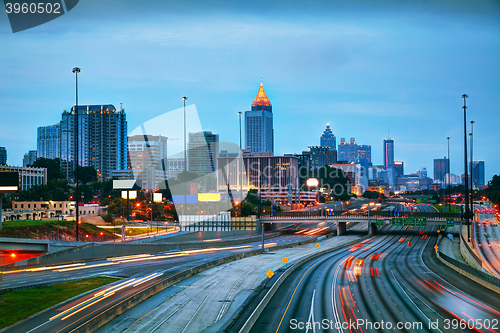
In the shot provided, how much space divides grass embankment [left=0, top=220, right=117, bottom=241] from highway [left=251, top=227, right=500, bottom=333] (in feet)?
125

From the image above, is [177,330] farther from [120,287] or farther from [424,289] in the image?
[424,289]

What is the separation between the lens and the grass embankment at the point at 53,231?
189 ft

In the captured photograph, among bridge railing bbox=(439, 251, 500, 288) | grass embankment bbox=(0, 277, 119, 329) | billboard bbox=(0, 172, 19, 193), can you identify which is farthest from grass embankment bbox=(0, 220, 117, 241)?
bridge railing bbox=(439, 251, 500, 288)

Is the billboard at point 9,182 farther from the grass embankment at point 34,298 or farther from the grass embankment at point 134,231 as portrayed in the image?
the grass embankment at point 34,298

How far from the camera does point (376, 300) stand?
32.1 m

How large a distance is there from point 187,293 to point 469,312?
22.0 m

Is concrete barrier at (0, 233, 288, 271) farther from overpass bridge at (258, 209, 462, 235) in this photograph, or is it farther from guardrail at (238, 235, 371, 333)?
overpass bridge at (258, 209, 462, 235)

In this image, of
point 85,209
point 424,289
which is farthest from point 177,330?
point 85,209

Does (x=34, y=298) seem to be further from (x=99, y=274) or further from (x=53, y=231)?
(x=53, y=231)

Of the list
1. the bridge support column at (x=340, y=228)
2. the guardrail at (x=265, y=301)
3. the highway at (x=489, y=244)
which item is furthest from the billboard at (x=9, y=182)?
the bridge support column at (x=340, y=228)

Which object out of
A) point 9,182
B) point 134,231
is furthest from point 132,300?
point 134,231

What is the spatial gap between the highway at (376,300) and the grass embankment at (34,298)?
16.2 metres

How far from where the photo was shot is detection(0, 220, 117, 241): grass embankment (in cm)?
5758

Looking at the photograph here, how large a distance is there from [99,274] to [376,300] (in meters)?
27.7
